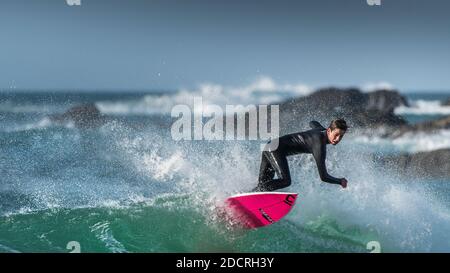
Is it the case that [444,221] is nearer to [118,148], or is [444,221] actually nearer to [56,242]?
[56,242]

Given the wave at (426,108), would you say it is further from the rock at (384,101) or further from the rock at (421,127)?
the rock at (421,127)

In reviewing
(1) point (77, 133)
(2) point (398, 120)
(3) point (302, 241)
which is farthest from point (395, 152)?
(3) point (302, 241)

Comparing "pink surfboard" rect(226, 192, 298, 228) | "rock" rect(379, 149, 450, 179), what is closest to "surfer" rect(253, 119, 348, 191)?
"pink surfboard" rect(226, 192, 298, 228)

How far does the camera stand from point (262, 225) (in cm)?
704

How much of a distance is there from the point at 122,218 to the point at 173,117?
16547 mm

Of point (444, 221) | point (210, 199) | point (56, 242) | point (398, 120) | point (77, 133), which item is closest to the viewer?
point (56, 242)

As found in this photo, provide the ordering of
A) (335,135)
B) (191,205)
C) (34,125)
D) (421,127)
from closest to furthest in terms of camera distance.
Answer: (335,135), (191,205), (34,125), (421,127)

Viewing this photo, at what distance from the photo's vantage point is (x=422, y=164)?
15117mm

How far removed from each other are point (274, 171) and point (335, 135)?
3.25 ft

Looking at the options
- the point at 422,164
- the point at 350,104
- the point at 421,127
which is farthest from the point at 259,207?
the point at 350,104

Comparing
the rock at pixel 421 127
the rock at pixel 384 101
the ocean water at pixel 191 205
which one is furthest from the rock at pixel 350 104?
the ocean water at pixel 191 205

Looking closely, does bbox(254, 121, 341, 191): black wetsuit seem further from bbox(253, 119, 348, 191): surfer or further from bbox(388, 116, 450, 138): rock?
bbox(388, 116, 450, 138): rock

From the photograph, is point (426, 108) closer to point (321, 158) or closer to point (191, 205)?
point (191, 205)
